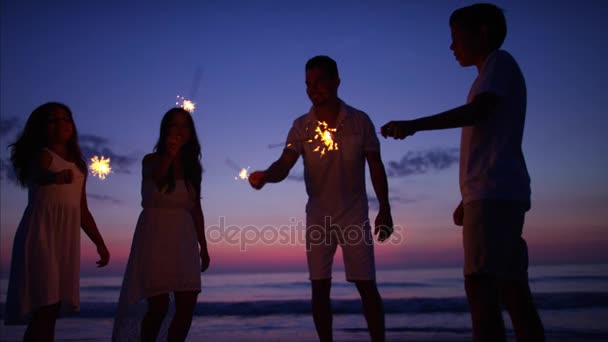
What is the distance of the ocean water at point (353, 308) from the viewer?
790 cm

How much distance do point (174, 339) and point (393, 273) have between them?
47.7ft

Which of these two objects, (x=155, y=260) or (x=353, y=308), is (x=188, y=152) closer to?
(x=155, y=260)

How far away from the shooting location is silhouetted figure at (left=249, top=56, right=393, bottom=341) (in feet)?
14.4

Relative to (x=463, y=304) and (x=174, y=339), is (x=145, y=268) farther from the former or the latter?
(x=463, y=304)

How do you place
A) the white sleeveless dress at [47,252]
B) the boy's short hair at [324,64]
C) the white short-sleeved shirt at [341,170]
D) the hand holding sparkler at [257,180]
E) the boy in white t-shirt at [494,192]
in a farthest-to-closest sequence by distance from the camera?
the boy's short hair at [324,64]
the white short-sleeved shirt at [341,170]
the hand holding sparkler at [257,180]
the white sleeveless dress at [47,252]
the boy in white t-shirt at [494,192]

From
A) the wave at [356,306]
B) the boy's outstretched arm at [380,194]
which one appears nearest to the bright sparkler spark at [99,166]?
the boy's outstretched arm at [380,194]

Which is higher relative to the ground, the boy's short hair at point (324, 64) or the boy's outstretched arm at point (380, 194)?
the boy's short hair at point (324, 64)

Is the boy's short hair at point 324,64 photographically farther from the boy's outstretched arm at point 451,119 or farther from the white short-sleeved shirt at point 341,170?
the boy's outstretched arm at point 451,119

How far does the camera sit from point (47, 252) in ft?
14.1

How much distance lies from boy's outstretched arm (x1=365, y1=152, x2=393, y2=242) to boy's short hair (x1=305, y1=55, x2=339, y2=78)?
73 centimetres

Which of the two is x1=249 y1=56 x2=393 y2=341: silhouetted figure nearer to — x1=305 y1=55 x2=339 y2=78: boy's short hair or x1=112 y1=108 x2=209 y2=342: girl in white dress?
x1=305 y1=55 x2=339 y2=78: boy's short hair

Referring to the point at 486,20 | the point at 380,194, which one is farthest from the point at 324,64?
the point at 486,20

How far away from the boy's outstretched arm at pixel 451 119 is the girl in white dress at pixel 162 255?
7.50ft

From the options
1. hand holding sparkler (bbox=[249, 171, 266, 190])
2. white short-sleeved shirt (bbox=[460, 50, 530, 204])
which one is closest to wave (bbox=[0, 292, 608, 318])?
hand holding sparkler (bbox=[249, 171, 266, 190])
